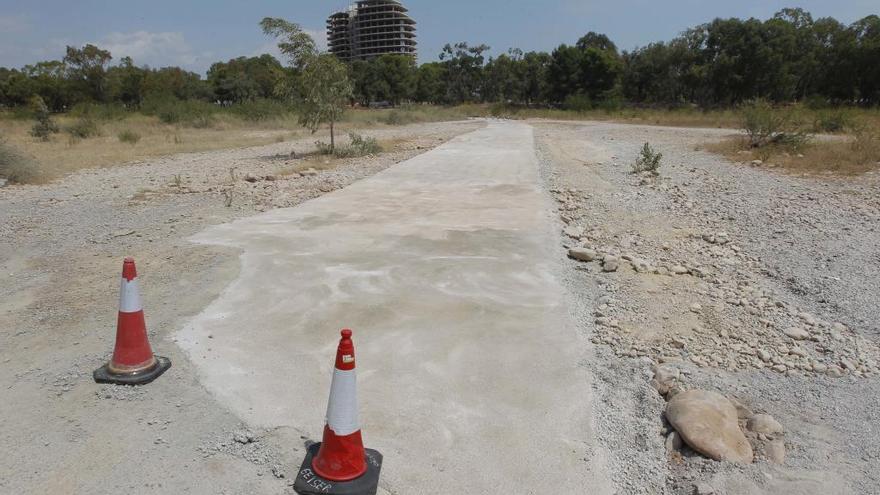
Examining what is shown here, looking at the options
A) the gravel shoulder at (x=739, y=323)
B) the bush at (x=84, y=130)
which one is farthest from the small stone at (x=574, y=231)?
the bush at (x=84, y=130)

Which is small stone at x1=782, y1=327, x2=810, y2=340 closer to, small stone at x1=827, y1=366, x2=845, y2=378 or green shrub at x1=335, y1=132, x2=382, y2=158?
small stone at x1=827, y1=366, x2=845, y2=378

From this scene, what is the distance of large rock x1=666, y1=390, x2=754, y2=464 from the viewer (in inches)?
113

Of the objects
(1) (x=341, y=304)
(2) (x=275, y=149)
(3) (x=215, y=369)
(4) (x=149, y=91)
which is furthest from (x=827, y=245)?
(4) (x=149, y=91)

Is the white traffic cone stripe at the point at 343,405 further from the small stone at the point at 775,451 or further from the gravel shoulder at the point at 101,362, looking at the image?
the small stone at the point at 775,451

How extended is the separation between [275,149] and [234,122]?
15.7m

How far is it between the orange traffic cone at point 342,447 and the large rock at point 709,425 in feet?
5.48

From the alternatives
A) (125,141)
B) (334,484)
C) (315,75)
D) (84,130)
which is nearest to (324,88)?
(315,75)

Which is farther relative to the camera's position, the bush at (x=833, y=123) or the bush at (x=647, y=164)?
the bush at (x=833, y=123)

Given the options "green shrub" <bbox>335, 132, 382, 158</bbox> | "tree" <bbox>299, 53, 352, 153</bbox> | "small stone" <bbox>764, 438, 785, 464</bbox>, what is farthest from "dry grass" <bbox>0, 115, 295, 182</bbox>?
"small stone" <bbox>764, 438, 785, 464</bbox>

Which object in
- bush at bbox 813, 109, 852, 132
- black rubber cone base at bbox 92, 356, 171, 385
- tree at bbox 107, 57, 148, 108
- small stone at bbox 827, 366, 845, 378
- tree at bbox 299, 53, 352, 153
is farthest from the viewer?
tree at bbox 107, 57, 148, 108

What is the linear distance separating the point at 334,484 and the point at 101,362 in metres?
2.12

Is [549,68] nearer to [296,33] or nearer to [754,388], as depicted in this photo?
[296,33]

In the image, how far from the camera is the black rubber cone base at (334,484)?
252 cm

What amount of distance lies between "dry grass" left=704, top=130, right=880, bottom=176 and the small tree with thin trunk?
12746mm
